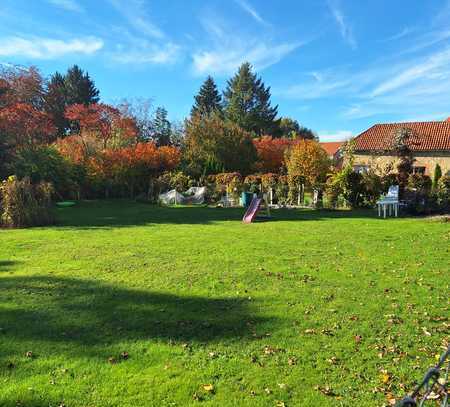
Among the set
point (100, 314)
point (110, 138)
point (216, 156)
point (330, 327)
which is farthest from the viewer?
point (110, 138)

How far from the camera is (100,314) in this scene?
469cm

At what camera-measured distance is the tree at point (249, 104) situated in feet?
168

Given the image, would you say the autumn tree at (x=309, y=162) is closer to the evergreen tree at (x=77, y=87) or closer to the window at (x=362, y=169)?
the window at (x=362, y=169)

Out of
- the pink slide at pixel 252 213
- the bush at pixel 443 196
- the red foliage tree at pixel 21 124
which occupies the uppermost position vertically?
the red foliage tree at pixel 21 124

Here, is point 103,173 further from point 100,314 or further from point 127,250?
point 100,314

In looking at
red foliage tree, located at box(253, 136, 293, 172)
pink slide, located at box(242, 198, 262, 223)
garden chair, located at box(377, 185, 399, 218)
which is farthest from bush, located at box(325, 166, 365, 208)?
red foliage tree, located at box(253, 136, 293, 172)

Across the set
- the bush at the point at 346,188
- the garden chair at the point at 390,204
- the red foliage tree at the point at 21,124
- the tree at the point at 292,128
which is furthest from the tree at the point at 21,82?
the tree at the point at 292,128

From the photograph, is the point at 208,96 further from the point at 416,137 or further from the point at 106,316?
the point at 106,316

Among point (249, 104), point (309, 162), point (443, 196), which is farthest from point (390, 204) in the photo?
point (249, 104)

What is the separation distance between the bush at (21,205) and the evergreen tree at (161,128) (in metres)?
23.0

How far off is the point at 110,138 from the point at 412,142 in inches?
862

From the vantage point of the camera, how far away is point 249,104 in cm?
5353

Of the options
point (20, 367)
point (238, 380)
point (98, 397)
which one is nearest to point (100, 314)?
A: point (20, 367)

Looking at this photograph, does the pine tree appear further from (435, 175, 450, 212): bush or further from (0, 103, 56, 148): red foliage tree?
(435, 175, 450, 212): bush
